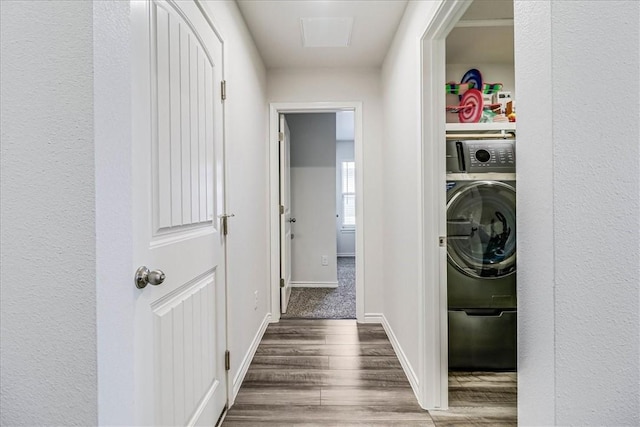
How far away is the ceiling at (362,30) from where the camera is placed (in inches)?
81.3

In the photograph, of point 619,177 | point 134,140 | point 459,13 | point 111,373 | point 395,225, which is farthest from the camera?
point 395,225

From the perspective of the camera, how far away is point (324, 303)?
356 cm

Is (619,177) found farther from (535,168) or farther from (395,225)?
(395,225)

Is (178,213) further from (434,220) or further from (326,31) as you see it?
(326,31)

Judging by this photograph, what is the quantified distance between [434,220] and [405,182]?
1.44 feet

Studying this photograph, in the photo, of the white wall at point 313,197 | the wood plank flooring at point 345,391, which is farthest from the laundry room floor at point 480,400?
the white wall at point 313,197

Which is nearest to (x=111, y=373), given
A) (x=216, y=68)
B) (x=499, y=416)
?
(x=216, y=68)

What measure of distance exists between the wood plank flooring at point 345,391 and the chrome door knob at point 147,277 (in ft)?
3.40

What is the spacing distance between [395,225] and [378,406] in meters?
1.18

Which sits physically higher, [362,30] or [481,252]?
[362,30]

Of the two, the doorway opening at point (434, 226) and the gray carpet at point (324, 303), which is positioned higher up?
the doorway opening at point (434, 226)

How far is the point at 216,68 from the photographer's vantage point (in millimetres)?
1613

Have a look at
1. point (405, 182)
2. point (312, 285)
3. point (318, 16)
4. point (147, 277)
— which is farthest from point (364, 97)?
point (147, 277)

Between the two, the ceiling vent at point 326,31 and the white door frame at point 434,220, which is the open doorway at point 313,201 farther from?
the white door frame at point 434,220
